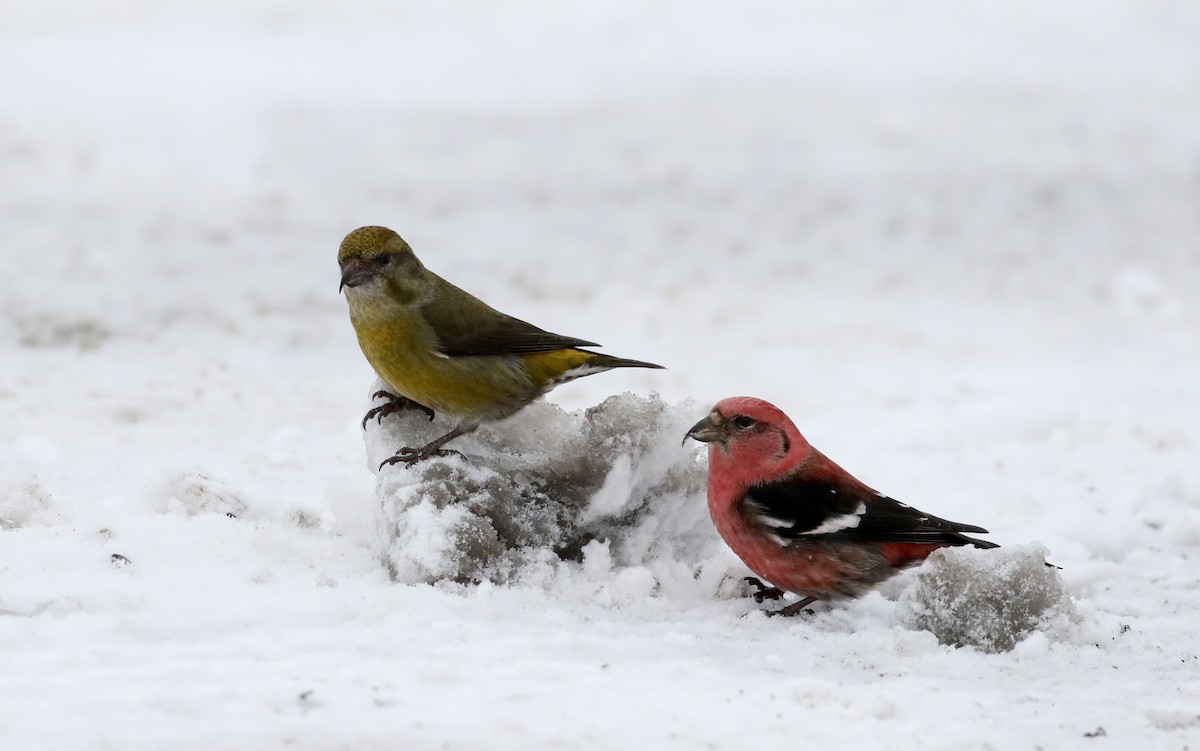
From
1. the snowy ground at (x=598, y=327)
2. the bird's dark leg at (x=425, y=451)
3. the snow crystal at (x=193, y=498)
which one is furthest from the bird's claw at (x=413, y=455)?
the snow crystal at (x=193, y=498)

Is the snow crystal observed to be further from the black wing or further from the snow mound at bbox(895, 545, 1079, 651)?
the snow mound at bbox(895, 545, 1079, 651)

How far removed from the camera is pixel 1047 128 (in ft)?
44.0

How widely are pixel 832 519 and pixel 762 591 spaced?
17.8 inches

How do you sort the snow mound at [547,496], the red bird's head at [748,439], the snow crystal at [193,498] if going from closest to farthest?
the snow mound at [547,496] → the red bird's head at [748,439] → the snow crystal at [193,498]

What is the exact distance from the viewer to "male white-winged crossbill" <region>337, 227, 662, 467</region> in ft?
15.9

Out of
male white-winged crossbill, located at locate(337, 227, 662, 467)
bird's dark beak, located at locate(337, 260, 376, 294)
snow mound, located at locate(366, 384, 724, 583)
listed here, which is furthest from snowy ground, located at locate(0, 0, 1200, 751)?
bird's dark beak, located at locate(337, 260, 376, 294)

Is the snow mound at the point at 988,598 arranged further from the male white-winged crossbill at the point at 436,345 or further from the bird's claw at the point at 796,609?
the male white-winged crossbill at the point at 436,345

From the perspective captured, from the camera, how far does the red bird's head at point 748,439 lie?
4.43 m

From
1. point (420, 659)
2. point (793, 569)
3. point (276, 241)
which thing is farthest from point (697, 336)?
point (420, 659)

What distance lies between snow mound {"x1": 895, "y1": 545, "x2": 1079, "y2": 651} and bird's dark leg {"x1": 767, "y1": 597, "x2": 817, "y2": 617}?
15.5 inches

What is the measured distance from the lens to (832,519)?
14.3 ft

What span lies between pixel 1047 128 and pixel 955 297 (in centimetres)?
383

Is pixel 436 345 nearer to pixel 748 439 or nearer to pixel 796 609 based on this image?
pixel 748 439

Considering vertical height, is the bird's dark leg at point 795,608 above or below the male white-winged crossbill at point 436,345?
below
